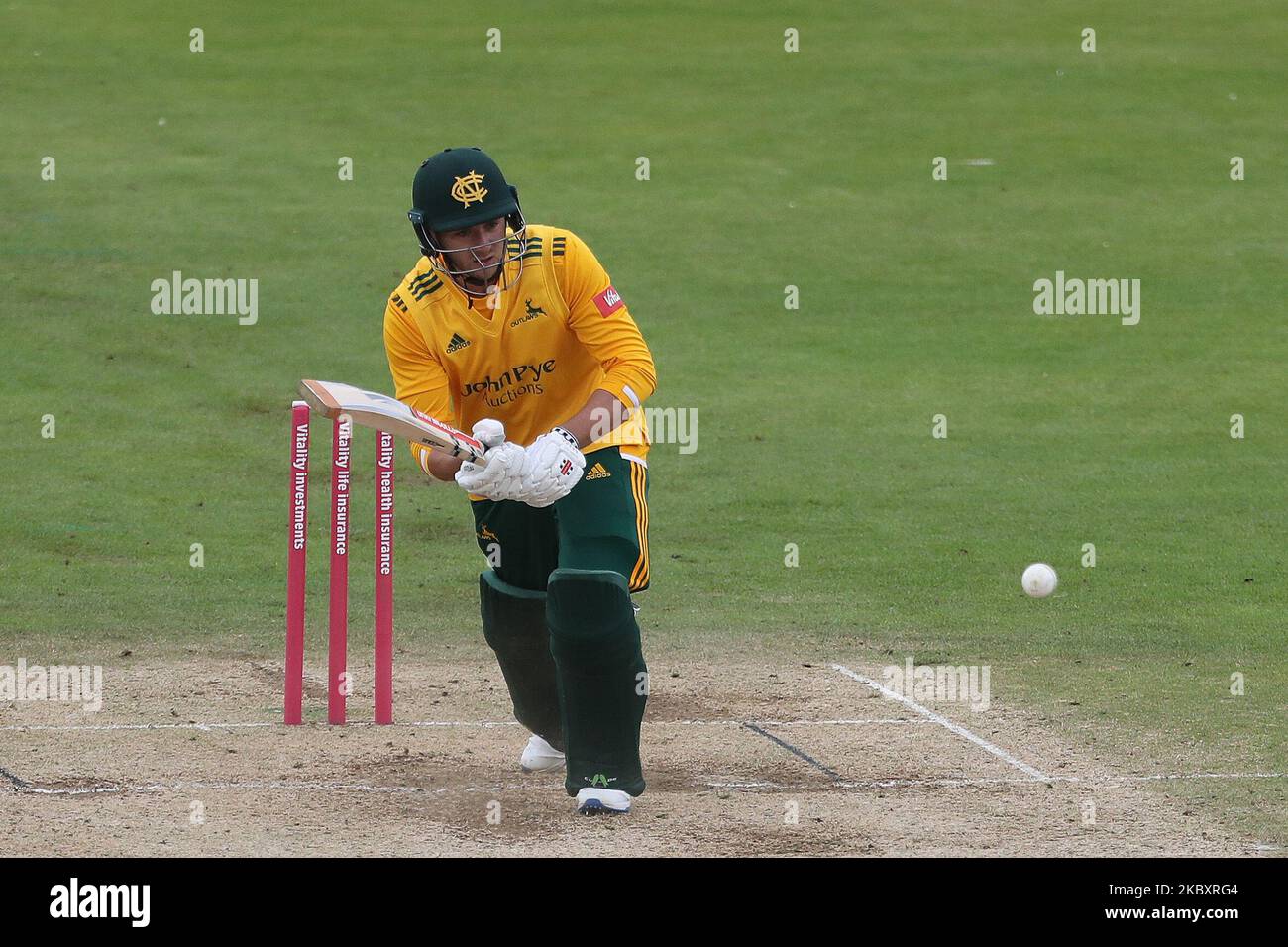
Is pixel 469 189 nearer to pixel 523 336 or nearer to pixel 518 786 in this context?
pixel 523 336

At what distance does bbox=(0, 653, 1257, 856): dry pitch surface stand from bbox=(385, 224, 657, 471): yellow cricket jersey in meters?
1.30

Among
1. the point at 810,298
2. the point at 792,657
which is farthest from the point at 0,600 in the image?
the point at 810,298

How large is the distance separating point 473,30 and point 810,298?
1156cm

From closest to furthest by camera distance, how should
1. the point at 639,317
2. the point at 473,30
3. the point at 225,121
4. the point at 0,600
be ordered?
the point at 0,600
the point at 639,317
the point at 225,121
the point at 473,30

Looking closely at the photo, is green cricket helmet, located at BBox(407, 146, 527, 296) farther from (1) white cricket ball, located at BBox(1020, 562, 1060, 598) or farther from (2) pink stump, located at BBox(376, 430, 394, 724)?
(1) white cricket ball, located at BBox(1020, 562, 1060, 598)

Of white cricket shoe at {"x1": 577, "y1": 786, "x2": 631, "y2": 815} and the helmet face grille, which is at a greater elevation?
the helmet face grille

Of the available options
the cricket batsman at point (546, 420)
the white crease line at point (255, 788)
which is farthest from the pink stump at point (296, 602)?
the cricket batsman at point (546, 420)

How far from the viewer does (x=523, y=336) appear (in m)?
6.90

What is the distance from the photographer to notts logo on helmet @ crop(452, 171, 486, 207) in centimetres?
652

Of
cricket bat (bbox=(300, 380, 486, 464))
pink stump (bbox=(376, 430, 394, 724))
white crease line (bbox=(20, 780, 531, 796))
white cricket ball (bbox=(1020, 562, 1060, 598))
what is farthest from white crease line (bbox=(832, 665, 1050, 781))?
cricket bat (bbox=(300, 380, 486, 464))

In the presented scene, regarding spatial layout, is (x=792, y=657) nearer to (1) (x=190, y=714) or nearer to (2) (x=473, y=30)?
(1) (x=190, y=714)

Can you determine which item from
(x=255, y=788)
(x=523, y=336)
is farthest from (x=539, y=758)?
(x=523, y=336)

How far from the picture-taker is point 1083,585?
439 inches

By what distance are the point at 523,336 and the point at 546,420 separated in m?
0.38
